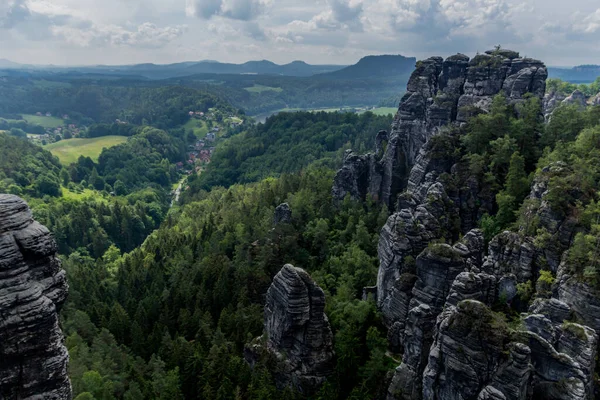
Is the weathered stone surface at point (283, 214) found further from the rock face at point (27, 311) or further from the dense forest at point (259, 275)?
the rock face at point (27, 311)

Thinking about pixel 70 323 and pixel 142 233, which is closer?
pixel 70 323

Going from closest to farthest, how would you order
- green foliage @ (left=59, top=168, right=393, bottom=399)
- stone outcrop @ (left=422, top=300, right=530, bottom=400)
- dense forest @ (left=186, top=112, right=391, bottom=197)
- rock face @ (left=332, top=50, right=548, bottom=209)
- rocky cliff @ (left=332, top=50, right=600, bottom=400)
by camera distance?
stone outcrop @ (left=422, top=300, right=530, bottom=400) < rocky cliff @ (left=332, top=50, right=600, bottom=400) < green foliage @ (left=59, top=168, right=393, bottom=399) < rock face @ (left=332, top=50, right=548, bottom=209) < dense forest @ (left=186, top=112, right=391, bottom=197)

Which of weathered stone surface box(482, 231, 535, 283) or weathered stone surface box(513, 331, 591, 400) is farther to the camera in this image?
weathered stone surface box(482, 231, 535, 283)

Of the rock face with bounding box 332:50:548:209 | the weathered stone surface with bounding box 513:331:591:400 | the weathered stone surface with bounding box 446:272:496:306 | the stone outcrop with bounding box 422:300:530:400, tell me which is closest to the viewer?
the weathered stone surface with bounding box 513:331:591:400

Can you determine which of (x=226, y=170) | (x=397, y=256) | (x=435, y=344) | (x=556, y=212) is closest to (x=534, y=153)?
(x=556, y=212)

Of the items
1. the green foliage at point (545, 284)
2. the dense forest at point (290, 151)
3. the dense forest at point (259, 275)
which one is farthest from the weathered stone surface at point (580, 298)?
the dense forest at point (290, 151)

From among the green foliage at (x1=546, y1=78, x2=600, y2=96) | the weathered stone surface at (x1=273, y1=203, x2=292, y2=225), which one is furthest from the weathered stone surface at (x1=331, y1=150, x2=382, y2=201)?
the green foliage at (x1=546, y1=78, x2=600, y2=96)

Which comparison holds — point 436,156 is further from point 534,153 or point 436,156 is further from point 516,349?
point 516,349

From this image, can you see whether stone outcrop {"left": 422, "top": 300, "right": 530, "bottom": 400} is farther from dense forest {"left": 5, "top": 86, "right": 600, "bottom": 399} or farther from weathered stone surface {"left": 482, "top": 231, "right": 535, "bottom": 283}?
weathered stone surface {"left": 482, "top": 231, "right": 535, "bottom": 283}
